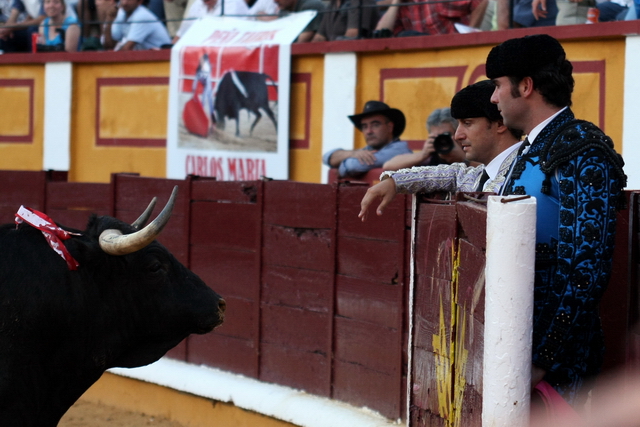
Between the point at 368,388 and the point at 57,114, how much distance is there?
18.3 ft

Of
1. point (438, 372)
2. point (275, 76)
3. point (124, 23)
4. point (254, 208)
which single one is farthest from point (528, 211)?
point (124, 23)

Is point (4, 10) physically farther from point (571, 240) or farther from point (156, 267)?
point (571, 240)

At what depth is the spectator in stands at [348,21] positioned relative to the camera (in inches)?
261

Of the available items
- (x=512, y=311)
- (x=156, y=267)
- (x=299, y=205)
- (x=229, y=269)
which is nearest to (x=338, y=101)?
(x=229, y=269)

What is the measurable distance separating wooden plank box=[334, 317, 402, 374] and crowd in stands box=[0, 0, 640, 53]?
95.6 inches

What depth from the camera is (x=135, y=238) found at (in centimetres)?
274

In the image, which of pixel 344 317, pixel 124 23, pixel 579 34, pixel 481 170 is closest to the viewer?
pixel 481 170

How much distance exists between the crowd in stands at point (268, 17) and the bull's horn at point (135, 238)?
3.43 m

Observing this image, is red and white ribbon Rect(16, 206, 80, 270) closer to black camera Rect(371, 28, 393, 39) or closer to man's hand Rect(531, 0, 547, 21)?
man's hand Rect(531, 0, 547, 21)

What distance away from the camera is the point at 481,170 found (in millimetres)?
2645

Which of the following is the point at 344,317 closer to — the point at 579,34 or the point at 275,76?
the point at 579,34

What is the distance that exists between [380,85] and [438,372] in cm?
401

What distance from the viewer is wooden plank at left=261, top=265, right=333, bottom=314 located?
4.37m

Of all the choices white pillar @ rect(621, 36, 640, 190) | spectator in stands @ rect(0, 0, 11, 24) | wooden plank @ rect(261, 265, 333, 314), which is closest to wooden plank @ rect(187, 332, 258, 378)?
wooden plank @ rect(261, 265, 333, 314)
